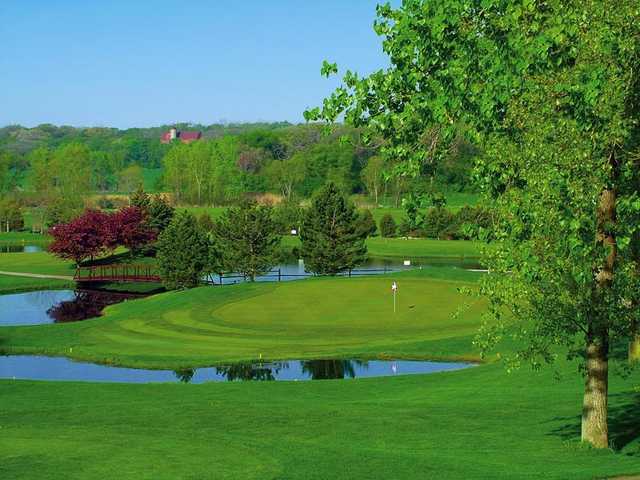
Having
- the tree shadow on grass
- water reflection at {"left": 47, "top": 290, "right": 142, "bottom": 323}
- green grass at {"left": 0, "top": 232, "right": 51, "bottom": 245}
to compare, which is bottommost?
water reflection at {"left": 47, "top": 290, "right": 142, "bottom": 323}

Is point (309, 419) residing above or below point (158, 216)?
below

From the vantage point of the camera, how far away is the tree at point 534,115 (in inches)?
702

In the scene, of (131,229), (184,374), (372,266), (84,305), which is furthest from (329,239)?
(184,374)

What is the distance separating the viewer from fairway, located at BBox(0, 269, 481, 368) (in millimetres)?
48594

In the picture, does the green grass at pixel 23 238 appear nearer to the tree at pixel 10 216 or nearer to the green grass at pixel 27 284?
the tree at pixel 10 216

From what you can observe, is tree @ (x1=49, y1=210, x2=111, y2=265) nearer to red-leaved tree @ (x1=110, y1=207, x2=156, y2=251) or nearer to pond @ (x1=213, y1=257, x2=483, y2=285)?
red-leaved tree @ (x1=110, y1=207, x2=156, y2=251)

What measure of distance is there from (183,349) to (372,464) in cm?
2863

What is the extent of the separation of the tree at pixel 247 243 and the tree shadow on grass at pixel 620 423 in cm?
5974

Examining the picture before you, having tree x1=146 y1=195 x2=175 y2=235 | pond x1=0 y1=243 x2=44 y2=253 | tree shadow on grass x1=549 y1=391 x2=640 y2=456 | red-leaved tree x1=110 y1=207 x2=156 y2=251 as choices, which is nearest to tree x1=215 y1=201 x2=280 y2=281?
red-leaved tree x1=110 y1=207 x2=156 y2=251

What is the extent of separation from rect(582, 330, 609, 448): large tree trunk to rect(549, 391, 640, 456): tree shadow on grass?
76cm

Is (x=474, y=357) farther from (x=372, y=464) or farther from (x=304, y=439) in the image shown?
(x=372, y=464)

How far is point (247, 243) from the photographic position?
87625 mm

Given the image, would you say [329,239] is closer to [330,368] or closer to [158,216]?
[158,216]

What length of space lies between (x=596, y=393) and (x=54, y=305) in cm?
6371
